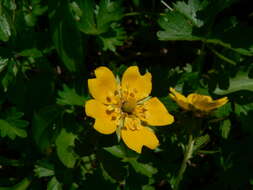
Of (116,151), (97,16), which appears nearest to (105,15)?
(97,16)

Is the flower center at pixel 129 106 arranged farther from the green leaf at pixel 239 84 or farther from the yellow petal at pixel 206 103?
the green leaf at pixel 239 84

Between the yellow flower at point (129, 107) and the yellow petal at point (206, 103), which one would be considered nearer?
the yellow petal at point (206, 103)

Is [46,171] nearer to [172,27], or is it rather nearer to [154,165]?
[154,165]

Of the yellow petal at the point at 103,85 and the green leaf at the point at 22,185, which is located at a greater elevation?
the yellow petal at the point at 103,85

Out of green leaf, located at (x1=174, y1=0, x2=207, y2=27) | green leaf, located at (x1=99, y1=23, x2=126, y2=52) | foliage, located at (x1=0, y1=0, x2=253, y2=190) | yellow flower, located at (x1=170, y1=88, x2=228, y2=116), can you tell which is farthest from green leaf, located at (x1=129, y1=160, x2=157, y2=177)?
green leaf, located at (x1=174, y1=0, x2=207, y2=27)

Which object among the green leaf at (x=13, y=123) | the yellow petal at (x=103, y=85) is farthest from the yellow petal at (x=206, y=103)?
the green leaf at (x=13, y=123)

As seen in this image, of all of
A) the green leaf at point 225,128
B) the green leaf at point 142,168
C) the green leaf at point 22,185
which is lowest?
the green leaf at point 22,185

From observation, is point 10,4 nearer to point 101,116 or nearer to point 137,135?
point 101,116
